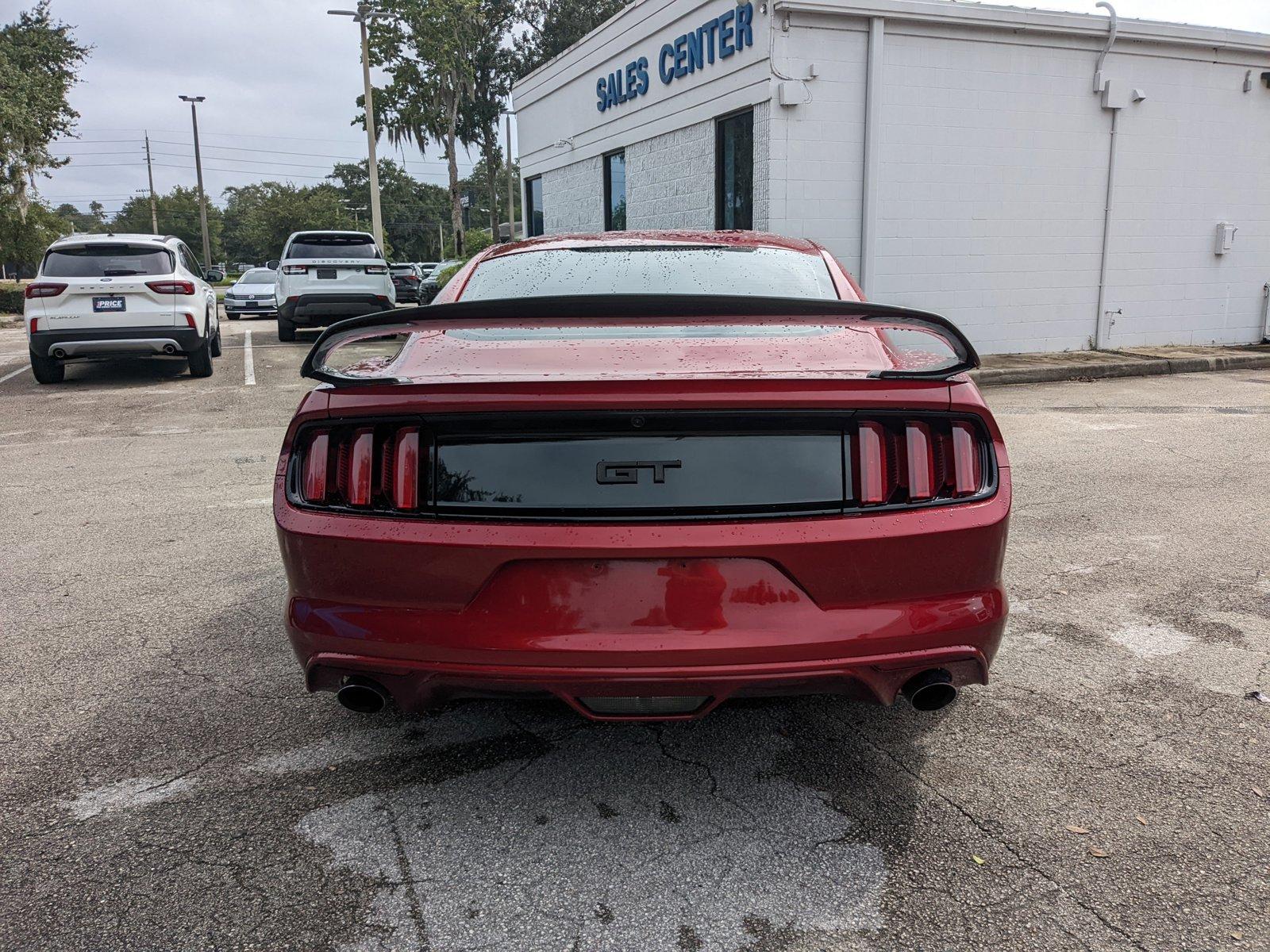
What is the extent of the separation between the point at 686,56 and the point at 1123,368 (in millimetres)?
7211

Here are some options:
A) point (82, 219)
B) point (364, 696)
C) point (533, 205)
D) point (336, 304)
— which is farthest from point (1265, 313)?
point (82, 219)

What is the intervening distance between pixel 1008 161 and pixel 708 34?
14.2ft

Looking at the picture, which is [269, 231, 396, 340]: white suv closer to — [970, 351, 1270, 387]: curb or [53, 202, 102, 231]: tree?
[970, 351, 1270, 387]: curb

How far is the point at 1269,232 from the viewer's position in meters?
14.5

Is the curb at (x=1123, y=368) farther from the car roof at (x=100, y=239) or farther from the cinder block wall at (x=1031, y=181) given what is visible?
the car roof at (x=100, y=239)

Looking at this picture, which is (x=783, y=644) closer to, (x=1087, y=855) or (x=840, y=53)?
(x=1087, y=855)

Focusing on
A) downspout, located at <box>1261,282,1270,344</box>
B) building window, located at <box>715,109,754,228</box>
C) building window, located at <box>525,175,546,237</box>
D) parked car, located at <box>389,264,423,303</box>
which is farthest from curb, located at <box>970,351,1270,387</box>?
parked car, located at <box>389,264,423,303</box>

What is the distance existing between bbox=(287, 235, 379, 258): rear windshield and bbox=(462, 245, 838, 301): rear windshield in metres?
13.3

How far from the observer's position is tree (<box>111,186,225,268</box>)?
9944cm

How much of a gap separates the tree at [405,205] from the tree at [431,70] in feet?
205

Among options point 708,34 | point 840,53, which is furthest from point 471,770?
point 708,34

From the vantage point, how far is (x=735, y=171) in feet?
41.8

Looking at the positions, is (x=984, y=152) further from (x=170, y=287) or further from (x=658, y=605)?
(x=658, y=605)

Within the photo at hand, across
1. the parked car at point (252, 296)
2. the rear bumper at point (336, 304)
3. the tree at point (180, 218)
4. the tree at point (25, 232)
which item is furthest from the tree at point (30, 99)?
the tree at point (180, 218)
